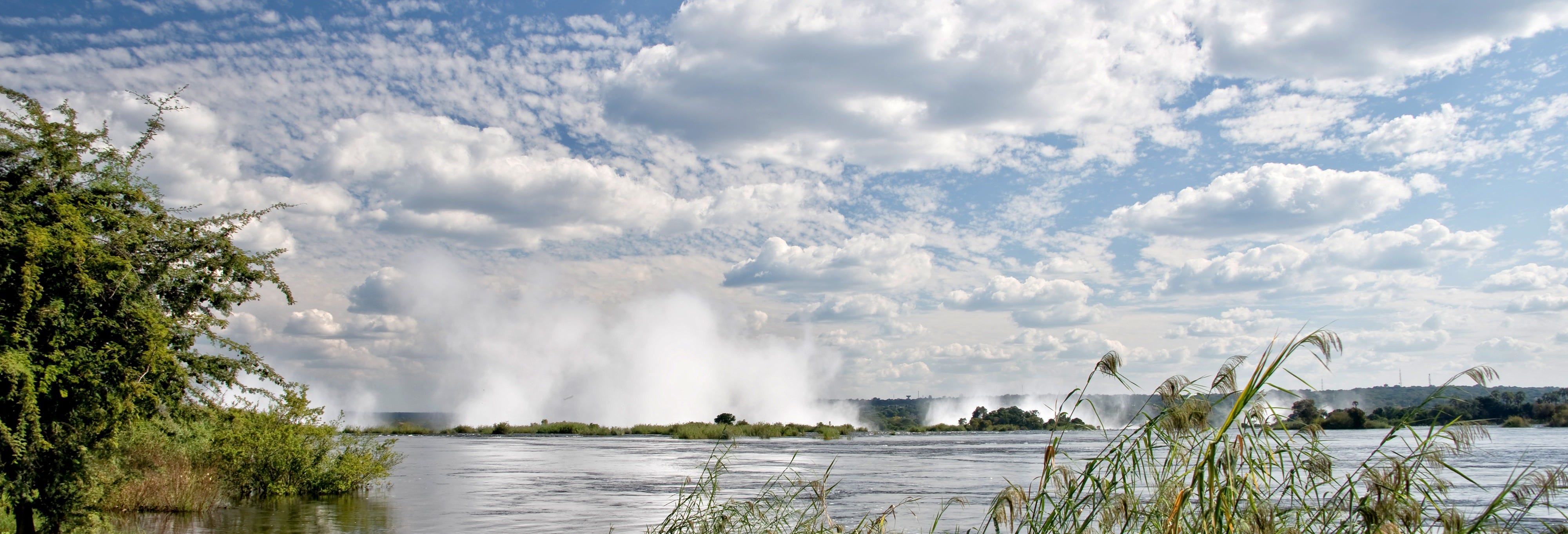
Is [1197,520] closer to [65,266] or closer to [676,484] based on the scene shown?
[65,266]

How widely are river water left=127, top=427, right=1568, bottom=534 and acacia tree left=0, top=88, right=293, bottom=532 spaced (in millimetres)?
7577

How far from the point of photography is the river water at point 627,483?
20.8m

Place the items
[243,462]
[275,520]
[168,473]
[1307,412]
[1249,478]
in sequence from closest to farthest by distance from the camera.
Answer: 1. [1249,478]
2. [1307,412]
3. [275,520]
4. [168,473]
5. [243,462]

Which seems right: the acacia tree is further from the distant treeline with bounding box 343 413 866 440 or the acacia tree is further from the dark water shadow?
the distant treeline with bounding box 343 413 866 440

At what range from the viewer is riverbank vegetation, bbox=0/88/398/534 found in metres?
11.1

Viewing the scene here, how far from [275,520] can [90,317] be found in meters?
11.3

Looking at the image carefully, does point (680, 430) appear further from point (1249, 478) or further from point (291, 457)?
point (1249, 478)

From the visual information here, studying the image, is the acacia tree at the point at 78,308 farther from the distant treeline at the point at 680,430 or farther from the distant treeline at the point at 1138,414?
the distant treeline at the point at 680,430

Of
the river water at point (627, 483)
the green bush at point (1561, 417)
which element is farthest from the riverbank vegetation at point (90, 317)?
the green bush at point (1561, 417)

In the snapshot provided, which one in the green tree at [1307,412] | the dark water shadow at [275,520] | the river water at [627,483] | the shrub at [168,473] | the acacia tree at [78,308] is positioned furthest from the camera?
the river water at [627,483]

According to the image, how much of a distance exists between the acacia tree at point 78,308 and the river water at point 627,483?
7577 millimetres

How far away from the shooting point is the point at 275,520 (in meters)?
21.5

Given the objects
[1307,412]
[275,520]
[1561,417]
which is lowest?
[1561,417]

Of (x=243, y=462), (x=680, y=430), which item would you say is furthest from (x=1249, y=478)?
(x=680, y=430)
